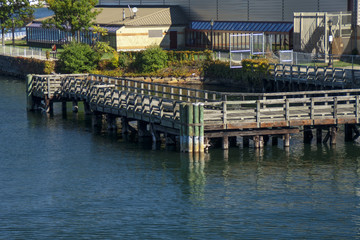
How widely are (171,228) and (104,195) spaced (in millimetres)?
5399

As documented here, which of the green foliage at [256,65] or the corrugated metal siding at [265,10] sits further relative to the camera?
the corrugated metal siding at [265,10]

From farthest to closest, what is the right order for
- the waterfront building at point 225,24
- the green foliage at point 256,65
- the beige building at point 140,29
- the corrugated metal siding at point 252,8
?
the beige building at point 140,29 → the corrugated metal siding at point 252,8 → the waterfront building at point 225,24 → the green foliage at point 256,65

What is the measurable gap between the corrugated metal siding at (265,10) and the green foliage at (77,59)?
1981cm

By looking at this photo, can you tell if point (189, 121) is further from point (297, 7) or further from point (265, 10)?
point (265, 10)

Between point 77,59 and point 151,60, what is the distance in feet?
25.4

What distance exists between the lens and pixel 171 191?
34.0m

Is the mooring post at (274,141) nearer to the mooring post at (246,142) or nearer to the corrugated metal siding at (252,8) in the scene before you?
the mooring post at (246,142)

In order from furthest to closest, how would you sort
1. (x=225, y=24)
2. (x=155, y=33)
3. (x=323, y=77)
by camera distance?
(x=155, y=33) < (x=225, y=24) < (x=323, y=77)

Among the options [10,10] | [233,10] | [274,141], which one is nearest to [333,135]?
[274,141]

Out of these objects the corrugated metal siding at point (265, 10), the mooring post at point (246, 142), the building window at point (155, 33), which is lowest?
the mooring post at point (246, 142)

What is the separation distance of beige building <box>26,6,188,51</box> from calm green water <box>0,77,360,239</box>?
146 ft

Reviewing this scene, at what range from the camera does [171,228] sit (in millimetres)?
28859

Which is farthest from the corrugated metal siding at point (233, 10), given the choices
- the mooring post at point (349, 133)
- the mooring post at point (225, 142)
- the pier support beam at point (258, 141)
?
the mooring post at point (225, 142)

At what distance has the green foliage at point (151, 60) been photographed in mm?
80312
